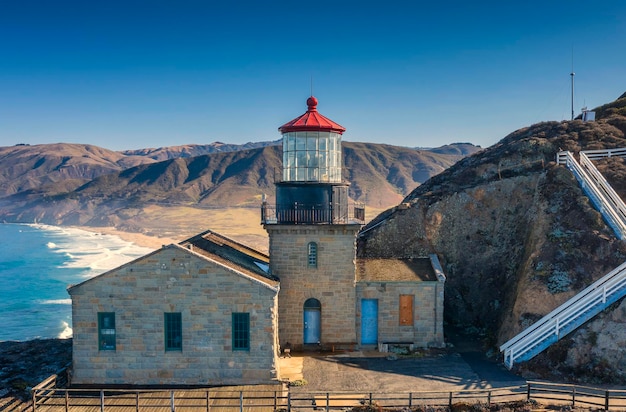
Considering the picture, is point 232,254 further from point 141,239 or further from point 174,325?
point 141,239

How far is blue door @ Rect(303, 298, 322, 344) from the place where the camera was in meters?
18.8

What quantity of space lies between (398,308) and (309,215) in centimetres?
469

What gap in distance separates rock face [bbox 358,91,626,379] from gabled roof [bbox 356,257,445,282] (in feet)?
10.7

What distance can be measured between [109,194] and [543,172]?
120 meters

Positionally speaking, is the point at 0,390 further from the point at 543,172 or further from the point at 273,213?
the point at 543,172

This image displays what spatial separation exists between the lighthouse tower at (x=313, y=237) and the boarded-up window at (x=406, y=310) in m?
1.75

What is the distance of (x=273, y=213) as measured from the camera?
18.8m

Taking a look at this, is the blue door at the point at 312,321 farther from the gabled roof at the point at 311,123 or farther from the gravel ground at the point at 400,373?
the gabled roof at the point at 311,123

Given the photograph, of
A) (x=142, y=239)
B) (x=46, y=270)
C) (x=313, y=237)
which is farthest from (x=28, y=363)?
(x=142, y=239)

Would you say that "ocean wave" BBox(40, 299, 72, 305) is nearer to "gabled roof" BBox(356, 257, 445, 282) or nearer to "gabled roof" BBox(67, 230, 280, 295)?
"gabled roof" BBox(67, 230, 280, 295)

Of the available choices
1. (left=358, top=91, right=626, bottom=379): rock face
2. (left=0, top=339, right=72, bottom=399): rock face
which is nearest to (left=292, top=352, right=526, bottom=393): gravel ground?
(left=358, top=91, right=626, bottom=379): rock face

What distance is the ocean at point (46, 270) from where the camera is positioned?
1383 inches

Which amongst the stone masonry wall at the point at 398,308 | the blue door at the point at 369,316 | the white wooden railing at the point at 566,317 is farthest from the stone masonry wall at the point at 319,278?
the white wooden railing at the point at 566,317

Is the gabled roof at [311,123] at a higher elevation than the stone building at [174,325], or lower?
higher
